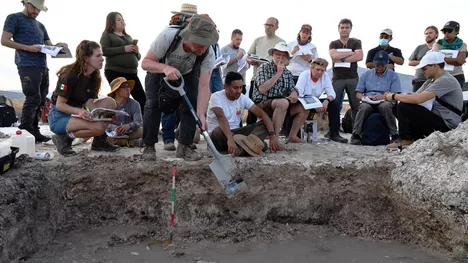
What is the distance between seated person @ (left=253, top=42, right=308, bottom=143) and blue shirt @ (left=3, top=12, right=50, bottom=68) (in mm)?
2902

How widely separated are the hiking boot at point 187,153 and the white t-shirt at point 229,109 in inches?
26.9

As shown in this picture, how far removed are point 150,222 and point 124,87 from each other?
2093 millimetres

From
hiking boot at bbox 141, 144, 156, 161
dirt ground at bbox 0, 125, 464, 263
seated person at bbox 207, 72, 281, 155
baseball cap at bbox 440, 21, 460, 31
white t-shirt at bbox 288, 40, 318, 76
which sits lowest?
dirt ground at bbox 0, 125, 464, 263

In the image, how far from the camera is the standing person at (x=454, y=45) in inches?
225

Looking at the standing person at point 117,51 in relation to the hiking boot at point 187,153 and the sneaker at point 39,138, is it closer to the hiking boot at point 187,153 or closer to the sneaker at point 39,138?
the sneaker at point 39,138

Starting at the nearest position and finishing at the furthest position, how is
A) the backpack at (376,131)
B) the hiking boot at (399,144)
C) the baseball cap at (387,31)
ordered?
the hiking boot at (399,144)
the backpack at (376,131)
the baseball cap at (387,31)

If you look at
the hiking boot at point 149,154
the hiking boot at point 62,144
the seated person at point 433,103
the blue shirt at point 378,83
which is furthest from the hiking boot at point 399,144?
the hiking boot at point 62,144

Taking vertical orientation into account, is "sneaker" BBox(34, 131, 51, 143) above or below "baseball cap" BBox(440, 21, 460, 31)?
below

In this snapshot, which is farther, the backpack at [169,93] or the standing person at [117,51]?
the standing person at [117,51]

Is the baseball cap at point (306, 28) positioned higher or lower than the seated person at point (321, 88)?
higher

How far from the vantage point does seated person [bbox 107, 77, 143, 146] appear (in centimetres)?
509

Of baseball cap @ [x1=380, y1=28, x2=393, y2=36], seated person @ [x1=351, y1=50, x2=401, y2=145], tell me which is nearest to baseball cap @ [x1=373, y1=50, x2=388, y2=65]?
seated person @ [x1=351, y1=50, x2=401, y2=145]

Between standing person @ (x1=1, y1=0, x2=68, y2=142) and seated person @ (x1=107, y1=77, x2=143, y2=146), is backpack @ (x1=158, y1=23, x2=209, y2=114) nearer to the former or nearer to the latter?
seated person @ (x1=107, y1=77, x2=143, y2=146)

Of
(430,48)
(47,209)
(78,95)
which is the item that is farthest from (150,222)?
(430,48)
